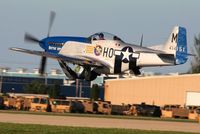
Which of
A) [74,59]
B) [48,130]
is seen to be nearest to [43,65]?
[74,59]

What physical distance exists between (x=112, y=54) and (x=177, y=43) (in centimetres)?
417

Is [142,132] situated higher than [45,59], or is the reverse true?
[45,59]

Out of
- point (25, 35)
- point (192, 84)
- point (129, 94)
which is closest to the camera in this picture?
point (25, 35)

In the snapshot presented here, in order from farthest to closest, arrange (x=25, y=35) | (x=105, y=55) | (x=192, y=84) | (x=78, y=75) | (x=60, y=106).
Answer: (x=192, y=84), (x=60, y=106), (x=25, y=35), (x=105, y=55), (x=78, y=75)

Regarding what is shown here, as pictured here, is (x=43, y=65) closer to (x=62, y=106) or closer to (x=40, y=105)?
(x=62, y=106)

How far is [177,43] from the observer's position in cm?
4256

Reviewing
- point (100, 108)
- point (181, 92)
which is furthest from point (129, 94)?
point (100, 108)

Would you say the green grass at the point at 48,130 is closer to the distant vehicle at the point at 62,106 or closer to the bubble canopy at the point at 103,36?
the bubble canopy at the point at 103,36

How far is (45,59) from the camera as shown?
140 feet

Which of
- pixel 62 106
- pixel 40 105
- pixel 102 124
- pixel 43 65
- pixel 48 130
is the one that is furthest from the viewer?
pixel 40 105

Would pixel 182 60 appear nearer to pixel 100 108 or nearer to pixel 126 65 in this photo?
pixel 126 65

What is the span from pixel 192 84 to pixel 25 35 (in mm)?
65085

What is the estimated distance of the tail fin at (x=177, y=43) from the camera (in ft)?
136

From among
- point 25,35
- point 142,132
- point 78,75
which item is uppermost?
point 25,35
